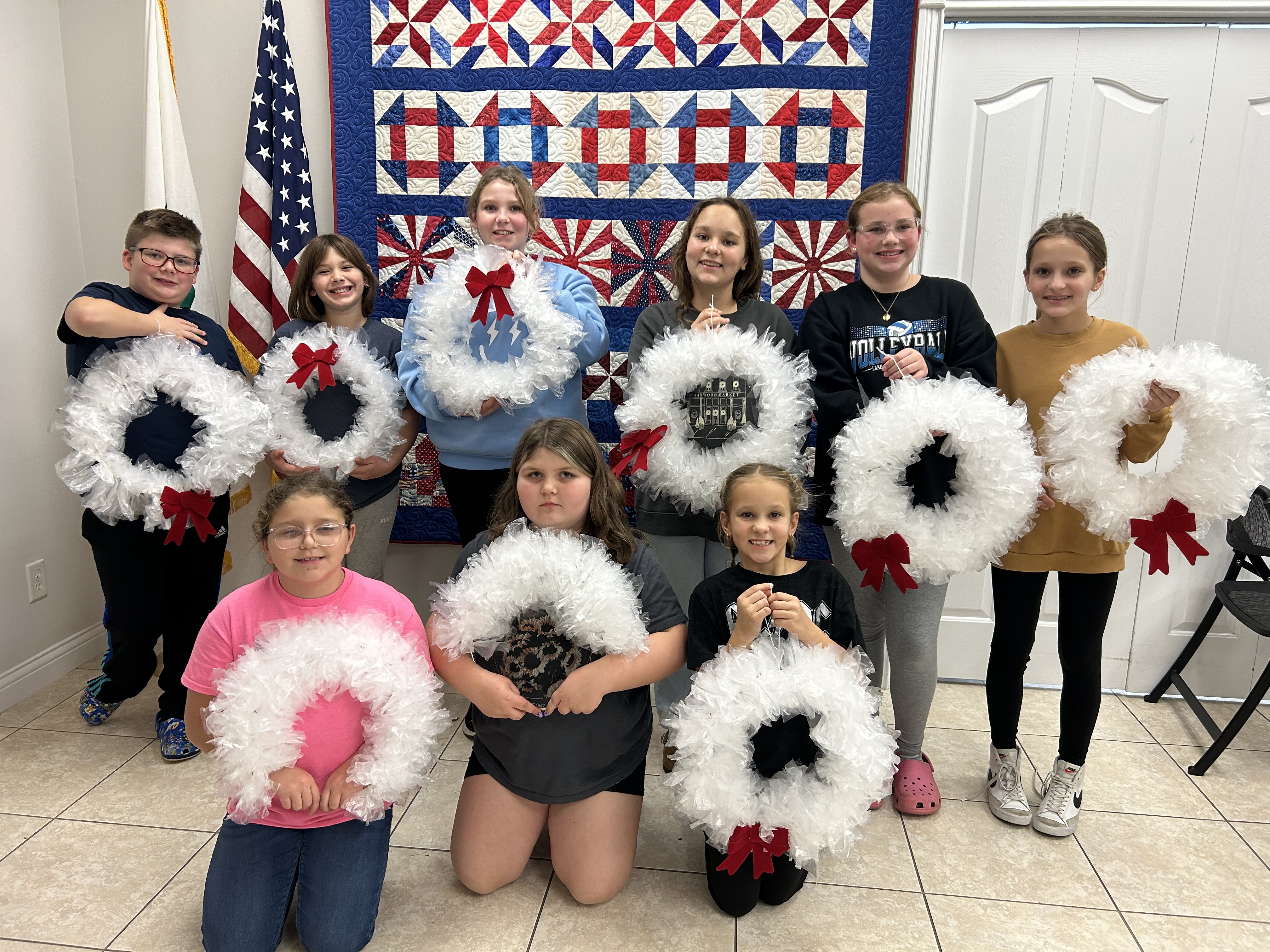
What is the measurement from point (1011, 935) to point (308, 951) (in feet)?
4.85

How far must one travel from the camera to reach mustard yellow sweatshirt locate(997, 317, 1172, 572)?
2.04m

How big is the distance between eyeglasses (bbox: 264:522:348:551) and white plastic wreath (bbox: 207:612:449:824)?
15 cm

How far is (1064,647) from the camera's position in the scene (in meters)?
2.16

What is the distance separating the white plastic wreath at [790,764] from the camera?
1.66 meters

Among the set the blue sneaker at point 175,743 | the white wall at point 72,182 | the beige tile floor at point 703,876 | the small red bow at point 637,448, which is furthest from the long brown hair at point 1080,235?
the blue sneaker at point 175,743

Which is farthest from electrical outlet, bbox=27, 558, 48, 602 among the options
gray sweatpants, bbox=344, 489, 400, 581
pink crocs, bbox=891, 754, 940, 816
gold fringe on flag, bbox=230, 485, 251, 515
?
pink crocs, bbox=891, 754, 940, 816

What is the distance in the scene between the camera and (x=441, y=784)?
2.34m

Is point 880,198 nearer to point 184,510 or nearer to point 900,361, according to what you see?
point 900,361

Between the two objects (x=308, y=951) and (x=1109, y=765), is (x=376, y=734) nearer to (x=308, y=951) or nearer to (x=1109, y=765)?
(x=308, y=951)

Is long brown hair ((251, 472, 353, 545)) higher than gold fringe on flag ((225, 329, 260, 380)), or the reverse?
gold fringe on flag ((225, 329, 260, 380))

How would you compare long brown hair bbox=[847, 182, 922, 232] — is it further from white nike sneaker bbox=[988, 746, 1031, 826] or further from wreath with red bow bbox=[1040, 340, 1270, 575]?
white nike sneaker bbox=[988, 746, 1031, 826]

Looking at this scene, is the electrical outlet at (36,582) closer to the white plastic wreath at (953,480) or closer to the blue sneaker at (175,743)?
the blue sneaker at (175,743)

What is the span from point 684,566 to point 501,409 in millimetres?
679

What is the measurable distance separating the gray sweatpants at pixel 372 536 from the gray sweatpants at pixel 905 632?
4.37 ft
